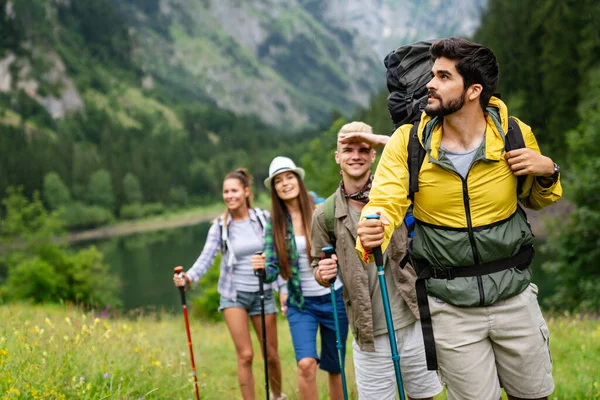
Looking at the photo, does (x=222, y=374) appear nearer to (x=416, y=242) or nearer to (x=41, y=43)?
(x=416, y=242)

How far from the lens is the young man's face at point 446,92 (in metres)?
3.13

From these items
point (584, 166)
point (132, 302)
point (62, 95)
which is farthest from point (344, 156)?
point (62, 95)

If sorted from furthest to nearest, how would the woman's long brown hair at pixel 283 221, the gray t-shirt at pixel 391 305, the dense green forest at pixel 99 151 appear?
the dense green forest at pixel 99 151 < the woman's long brown hair at pixel 283 221 < the gray t-shirt at pixel 391 305

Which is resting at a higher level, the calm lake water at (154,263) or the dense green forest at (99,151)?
the dense green forest at (99,151)

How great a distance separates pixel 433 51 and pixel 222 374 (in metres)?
6.32

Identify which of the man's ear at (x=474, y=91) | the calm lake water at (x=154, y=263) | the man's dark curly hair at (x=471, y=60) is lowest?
the calm lake water at (x=154, y=263)

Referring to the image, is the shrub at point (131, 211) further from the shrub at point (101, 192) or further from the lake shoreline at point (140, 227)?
the lake shoreline at point (140, 227)

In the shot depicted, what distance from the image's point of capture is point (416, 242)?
10.9ft

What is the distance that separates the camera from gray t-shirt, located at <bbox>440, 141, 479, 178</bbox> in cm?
313

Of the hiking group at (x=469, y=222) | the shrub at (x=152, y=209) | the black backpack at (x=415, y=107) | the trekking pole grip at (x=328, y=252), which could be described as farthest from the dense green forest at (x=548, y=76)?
the shrub at (x=152, y=209)

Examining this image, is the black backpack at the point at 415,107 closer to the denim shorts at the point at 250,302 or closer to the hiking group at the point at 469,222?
the hiking group at the point at 469,222

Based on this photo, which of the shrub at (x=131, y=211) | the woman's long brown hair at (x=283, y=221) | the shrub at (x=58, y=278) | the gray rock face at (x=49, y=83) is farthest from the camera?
the gray rock face at (x=49, y=83)

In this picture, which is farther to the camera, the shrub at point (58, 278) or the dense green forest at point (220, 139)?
the shrub at point (58, 278)

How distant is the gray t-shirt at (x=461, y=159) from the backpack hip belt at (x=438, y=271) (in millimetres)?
473
